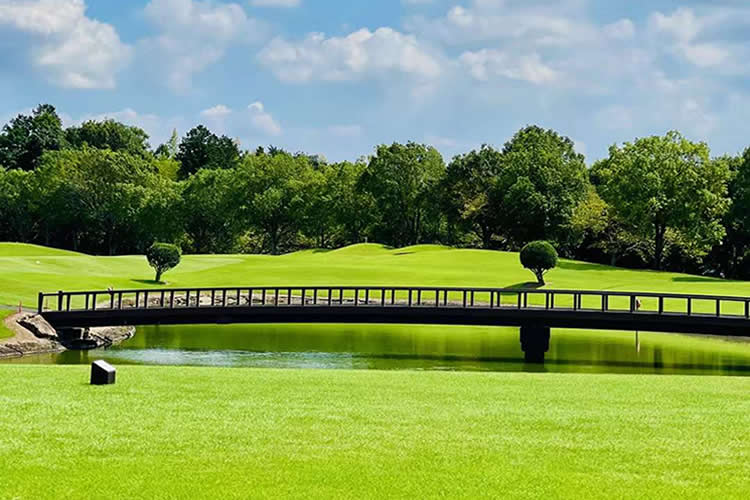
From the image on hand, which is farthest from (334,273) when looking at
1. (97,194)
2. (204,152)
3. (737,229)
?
(204,152)

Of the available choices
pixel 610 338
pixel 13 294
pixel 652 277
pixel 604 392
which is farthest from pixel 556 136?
pixel 604 392

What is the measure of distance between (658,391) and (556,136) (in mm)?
82194

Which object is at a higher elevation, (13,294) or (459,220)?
(459,220)

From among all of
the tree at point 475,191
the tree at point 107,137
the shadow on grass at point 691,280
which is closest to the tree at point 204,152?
the tree at point 107,137

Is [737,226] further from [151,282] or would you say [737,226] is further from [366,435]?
[366,435]

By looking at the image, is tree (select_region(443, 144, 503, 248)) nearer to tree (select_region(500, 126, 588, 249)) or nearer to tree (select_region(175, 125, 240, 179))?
tree (select_region(500, 126, 588, 249))

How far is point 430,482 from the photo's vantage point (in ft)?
28.7

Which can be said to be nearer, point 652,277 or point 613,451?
point 613,451

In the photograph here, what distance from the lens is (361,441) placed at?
10461 mm

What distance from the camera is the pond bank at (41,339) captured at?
3225cm

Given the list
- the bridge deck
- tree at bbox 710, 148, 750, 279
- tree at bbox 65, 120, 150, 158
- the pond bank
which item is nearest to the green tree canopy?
tree at bbox 710, 148, 750, 279

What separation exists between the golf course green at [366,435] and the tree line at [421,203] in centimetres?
5611

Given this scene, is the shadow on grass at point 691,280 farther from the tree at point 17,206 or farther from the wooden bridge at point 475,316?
the tree at point 17,206

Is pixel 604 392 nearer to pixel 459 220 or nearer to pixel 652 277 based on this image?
pixel 652 277
